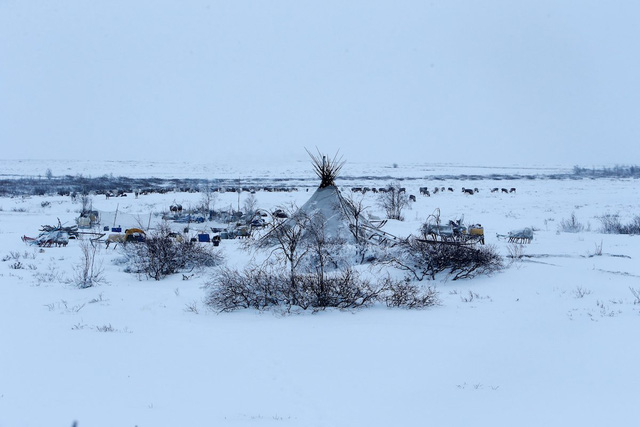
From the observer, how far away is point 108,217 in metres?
25.0

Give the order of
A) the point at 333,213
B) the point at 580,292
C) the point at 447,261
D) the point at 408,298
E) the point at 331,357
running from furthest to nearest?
the point at 333,213 → the point at 447,261 → the point at 580,292 → the point at 408,298 → the point at 331,357

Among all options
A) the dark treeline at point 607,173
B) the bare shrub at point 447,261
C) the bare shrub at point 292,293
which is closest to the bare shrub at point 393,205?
the bare shrub at point 447,261

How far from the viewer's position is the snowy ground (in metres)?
4.92

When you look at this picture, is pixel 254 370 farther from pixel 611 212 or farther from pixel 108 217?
pixel 611 212

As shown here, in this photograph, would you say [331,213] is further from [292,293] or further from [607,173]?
[607,173]

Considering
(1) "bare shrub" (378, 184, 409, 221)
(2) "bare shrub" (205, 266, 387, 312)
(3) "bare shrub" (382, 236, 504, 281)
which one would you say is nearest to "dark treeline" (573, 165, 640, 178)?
(1) "bare shrub" (378, 184, 409, 221)

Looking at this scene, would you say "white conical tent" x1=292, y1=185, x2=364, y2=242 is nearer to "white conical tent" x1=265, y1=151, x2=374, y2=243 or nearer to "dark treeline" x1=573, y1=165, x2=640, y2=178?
"white conical tent" x1=265, y1=151, x2=374, y2=243

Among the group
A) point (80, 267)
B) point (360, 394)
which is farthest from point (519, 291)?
point (80, 267)

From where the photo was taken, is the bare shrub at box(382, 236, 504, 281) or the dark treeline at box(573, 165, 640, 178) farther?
the dark treeline at box(573, 165, 640, 178)

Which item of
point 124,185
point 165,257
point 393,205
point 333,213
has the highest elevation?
point 124,185

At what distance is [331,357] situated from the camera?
6566 millimetres

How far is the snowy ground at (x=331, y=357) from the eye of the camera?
194 inches

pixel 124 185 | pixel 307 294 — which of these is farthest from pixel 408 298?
pixel 124 185

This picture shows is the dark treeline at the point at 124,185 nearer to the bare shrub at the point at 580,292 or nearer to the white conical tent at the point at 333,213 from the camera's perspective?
the white conical tent at the point at 333,213
